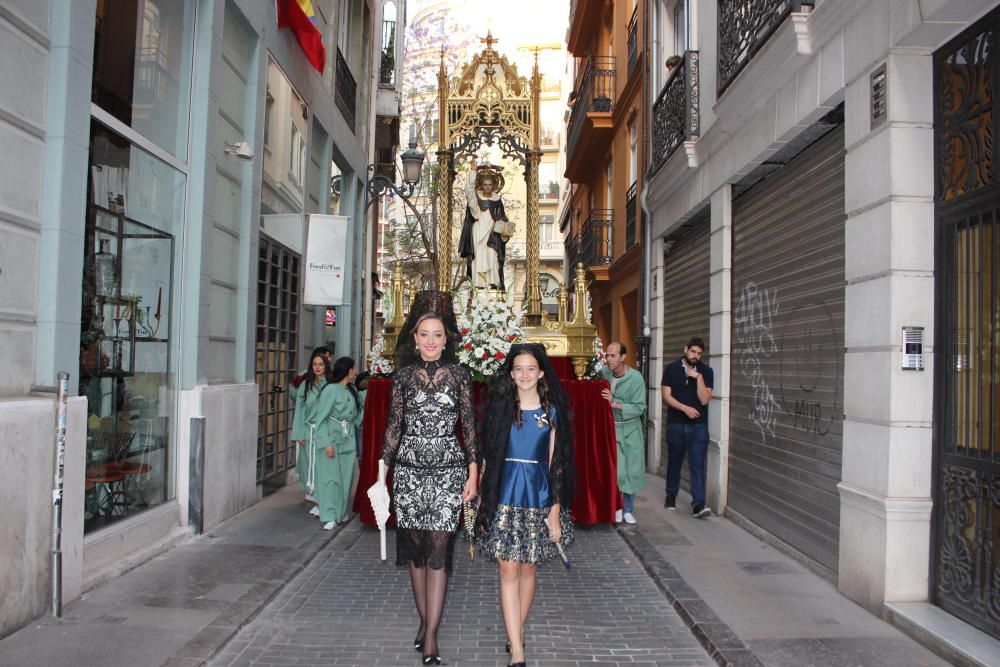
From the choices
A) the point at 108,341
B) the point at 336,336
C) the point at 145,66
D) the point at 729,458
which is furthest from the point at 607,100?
the point at 108,341

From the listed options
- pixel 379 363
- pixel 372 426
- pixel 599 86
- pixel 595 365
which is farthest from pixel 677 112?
pixel 599 86

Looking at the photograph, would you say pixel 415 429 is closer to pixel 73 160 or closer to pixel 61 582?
pixel 61 582

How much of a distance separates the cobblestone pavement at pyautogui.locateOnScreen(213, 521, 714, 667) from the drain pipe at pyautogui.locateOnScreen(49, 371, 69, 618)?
47.1 inches

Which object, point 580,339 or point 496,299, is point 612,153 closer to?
point 496,299

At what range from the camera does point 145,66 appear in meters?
7.02

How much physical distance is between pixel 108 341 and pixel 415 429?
3224 mm

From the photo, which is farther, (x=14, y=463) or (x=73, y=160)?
(x=73, y=160)

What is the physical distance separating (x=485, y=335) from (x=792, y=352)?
3.01 m

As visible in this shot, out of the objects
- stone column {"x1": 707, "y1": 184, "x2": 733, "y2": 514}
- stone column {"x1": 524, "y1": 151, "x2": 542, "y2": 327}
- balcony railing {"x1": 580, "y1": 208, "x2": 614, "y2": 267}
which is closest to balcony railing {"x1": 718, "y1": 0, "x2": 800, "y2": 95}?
stone column {"x1": 707, "y1": 184, "x2": 733, "y2": 514}

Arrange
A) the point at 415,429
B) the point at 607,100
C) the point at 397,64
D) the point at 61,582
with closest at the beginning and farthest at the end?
the point at 415,429 < the point at 61,582 < the point at 607,100 < the point at 397,64

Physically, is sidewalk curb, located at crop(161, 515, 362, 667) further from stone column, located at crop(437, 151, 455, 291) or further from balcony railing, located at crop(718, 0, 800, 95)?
balcony railing, located at crop(718, 0, 800, 95)

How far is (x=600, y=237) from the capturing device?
20281 millimetres

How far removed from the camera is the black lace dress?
4.54 metres

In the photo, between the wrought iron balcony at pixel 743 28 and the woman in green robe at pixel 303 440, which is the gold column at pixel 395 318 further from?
the wrought iron balcony at pixel 743 28
